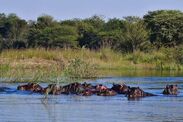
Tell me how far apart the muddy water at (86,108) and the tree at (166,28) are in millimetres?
40609

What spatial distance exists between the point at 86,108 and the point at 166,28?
50.8 metres

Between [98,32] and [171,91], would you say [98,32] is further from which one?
[171,91]

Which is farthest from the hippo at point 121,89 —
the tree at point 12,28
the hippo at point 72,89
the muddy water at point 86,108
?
the tree at point 12,28

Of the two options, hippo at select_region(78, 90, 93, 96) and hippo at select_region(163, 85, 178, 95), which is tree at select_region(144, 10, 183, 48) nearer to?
hippo at select_region(163, 85, 178, 95)

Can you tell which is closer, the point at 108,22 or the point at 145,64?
the point at 145,64

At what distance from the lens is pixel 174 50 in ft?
167

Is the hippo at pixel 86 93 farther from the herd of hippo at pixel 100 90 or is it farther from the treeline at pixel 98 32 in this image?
the treeline at pixel 98 32

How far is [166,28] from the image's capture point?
69.3 meters

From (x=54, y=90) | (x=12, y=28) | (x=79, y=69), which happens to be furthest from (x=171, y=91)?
(x=12, y=28)

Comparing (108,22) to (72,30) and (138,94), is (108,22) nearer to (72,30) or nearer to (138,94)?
(72,30)

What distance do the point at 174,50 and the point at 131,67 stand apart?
18.9 ft

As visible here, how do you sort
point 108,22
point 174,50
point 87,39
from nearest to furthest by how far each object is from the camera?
point 174,50
point 87,39
point 108,22

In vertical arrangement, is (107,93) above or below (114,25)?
below

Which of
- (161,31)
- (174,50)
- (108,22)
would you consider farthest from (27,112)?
(108,22)
